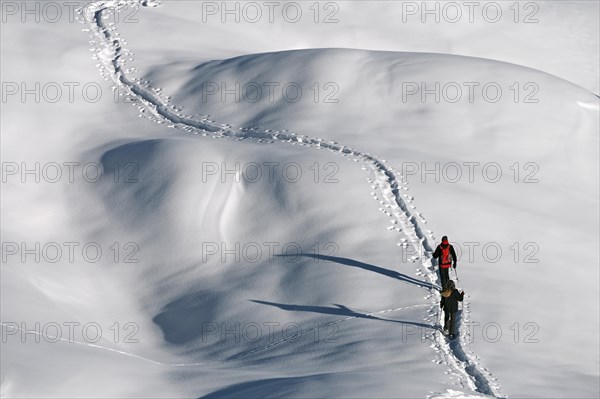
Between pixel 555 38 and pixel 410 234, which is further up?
pixel 555 38

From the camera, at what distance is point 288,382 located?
13641 millimetres

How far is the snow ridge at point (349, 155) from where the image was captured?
50.3ft

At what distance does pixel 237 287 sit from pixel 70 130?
7.46 metres

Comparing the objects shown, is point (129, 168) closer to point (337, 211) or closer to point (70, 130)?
point (70, 130)

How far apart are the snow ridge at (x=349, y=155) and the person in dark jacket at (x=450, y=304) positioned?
0.22 metres

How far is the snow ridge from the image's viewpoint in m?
15.3

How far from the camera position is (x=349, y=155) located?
2219 centimetres

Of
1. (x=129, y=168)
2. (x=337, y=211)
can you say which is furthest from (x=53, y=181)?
(x=337, y=211)

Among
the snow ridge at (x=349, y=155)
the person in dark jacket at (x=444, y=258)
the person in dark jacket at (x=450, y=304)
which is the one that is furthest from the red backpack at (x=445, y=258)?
the person in dark jacket at (x=450, y=304)

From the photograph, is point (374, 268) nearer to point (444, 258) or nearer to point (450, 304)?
point (444, 258)

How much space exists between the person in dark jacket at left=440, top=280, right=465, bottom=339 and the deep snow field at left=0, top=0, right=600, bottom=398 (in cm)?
23

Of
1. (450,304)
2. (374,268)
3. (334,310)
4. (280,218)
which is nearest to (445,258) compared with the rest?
(374,268)

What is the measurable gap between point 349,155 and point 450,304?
671cm

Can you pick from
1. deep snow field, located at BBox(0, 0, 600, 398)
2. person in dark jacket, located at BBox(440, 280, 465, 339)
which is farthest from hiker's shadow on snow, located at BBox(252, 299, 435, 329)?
person in dark jacket, located at BBox(440, 280, 465, 339)
